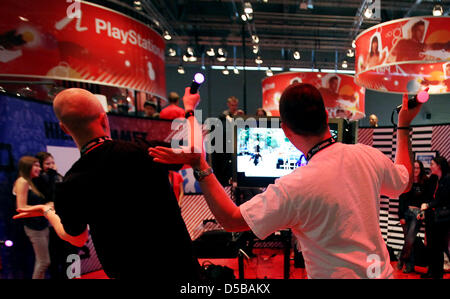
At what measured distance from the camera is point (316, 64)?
33.3 ft

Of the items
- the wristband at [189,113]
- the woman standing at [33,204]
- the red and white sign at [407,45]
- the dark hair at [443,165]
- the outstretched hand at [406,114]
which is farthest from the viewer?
the dark hair at [443,165]

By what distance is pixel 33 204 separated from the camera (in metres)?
2.95

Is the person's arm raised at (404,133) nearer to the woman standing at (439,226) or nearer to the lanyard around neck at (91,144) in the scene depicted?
the lanyard around neck at (91,144)

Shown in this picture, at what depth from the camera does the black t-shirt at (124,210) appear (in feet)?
Answer: 3.60

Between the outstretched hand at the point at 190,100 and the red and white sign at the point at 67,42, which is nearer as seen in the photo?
the outstretched hand at the point at 190,100

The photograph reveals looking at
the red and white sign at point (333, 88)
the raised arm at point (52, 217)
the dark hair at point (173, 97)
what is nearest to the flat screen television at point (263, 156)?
the raised arm at point (52, 217)

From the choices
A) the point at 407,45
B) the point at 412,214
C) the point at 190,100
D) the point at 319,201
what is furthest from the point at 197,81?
the point at 412,214

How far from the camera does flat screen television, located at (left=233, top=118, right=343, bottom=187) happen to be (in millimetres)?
1999

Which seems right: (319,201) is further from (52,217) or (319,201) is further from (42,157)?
(42,157)

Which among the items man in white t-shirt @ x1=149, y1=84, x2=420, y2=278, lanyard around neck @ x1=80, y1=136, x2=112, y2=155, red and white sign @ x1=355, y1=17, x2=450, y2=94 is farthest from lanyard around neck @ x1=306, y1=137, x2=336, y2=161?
red and white sign @ x1=355, y1=17, x2=450, y2=94

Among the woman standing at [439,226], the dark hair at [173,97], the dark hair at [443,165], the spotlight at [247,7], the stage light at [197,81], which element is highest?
the spotlight at [247,7]

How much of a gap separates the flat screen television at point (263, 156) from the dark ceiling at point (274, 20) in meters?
4.59

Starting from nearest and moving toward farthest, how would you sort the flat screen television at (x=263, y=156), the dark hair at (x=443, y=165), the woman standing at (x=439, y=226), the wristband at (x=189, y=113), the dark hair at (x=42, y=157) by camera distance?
the wristband at (x=189, y=113) → the flat screen television at (x=263, y=156) → the dark hair at (x=42, y=157) → the woman standing at (x=439, y=226) → the dark hair at (x=443, y=165)

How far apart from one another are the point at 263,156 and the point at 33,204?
276 cm
